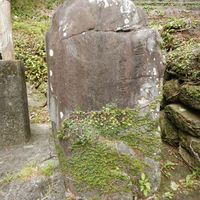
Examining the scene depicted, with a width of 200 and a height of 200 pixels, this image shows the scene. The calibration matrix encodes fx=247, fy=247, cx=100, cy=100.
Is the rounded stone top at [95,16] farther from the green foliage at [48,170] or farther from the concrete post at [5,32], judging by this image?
the green foliage at [48,170]

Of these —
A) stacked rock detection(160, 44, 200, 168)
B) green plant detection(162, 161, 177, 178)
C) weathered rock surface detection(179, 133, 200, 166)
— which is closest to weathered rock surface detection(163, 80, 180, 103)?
stacked rock detection(160, 44, 200, 168)

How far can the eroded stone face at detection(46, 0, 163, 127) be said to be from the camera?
86.7 inches

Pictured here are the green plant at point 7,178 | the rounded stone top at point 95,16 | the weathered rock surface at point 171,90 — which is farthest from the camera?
the weathered rock surface at point 171,90

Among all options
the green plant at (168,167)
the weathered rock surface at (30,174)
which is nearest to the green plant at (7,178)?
the weathered rock surface at (30,174)

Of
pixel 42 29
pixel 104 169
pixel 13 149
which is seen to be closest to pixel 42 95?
pixel 42 29

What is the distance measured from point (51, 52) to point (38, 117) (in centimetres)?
292

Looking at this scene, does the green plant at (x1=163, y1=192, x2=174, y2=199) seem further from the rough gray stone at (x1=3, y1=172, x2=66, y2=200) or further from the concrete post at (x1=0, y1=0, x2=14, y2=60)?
the concrete post at (x1=0, y1=0, x2=14, y2=60)

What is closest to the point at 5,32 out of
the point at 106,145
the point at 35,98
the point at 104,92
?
the point at 104,92

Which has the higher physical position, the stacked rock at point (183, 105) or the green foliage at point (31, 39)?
the green foliage at point (31, 39)

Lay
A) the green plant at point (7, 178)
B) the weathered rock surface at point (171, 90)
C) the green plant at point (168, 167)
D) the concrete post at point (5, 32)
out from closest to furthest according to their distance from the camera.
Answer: the green plant at point (7, 178) → the concrete post at point (5, 32) → the green plant at point (168, 167) → the weathered rock surface at point (171, 90)

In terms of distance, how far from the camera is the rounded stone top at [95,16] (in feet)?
7.17

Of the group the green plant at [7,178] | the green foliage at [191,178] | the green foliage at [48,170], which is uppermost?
the green foliage at [48,170]

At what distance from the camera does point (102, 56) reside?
7.39 ft

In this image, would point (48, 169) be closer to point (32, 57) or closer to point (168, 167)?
point (168, 167)
